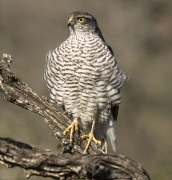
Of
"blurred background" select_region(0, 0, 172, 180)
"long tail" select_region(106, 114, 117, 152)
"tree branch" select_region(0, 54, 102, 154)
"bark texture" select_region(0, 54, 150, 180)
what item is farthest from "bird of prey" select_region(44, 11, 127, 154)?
"bark texture" select_region(0, 54, 150, 180)

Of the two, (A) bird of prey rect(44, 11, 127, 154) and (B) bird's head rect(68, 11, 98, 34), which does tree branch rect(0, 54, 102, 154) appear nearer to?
(A) bird of prey rect(44, 11, 127, 154)

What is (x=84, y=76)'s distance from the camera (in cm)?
657

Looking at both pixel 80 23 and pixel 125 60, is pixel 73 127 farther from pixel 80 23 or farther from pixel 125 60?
pixel 125 60

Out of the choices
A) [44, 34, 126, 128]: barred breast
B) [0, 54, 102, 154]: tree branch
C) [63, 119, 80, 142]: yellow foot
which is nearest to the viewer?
[0, 54, 102, 154]: tree branch

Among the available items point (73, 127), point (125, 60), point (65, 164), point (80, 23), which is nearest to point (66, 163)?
point (65, 164)

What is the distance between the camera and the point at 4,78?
6070 mm

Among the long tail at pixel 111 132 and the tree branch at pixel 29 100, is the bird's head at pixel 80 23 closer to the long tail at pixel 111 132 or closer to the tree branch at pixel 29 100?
the tree branch at pixel 29 100

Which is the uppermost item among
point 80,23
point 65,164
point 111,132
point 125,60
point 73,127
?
point 125,60

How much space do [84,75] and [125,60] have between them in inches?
375

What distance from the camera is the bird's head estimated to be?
685 centimetres

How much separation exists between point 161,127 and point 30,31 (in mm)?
6310

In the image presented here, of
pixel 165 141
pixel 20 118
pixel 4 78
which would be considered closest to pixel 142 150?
pixel 165 141

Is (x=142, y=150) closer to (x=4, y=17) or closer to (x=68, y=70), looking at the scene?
(x=68, y=70)

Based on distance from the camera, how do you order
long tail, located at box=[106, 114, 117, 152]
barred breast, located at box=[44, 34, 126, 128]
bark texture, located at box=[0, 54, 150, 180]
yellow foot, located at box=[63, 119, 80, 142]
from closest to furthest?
bark texture, located at box=[0, 54, 150, 180] → yellow foot, located at box=[63, 119, 80, 142] → barred breast, located at box=[44, 34, 126, 128] → long tail, located at box=[106, 114, 117, 152]
